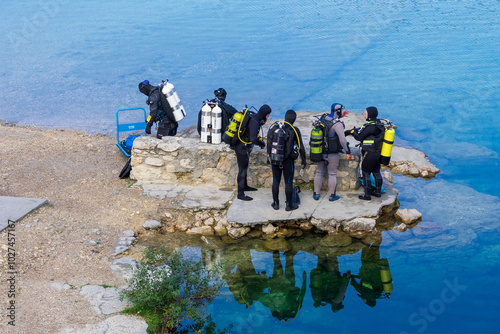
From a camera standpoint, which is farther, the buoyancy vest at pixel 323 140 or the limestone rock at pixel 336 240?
the buoyancy vest at pixel 323 140

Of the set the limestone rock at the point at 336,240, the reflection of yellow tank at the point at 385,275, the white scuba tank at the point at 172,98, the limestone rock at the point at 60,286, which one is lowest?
the reflection of yellow tank at the point at 385,275

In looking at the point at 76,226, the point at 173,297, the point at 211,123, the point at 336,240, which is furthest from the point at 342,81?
the point at 173,297

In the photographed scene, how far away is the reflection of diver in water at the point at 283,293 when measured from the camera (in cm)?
793

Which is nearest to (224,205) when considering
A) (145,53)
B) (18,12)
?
(145,53)

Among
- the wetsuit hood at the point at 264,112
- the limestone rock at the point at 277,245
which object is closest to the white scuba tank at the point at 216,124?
the wetsuit hood at the point at 264,112

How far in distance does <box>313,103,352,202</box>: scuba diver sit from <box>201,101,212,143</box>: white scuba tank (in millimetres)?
2343

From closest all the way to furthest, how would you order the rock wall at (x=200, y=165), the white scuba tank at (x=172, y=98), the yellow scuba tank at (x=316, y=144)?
the yellow scuba tank at (x=316, y=144)
the rock wall at (x=200, y=165)
the white scuba tank at (x=172, y=98)

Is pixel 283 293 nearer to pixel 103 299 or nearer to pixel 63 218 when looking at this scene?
pixel 103 299

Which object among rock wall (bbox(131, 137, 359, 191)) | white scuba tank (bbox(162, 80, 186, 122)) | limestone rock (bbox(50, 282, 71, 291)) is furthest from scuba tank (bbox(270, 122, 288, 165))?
limestone rock (bbox(50, 282, 71, 291))

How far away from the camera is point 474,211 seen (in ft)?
34.2

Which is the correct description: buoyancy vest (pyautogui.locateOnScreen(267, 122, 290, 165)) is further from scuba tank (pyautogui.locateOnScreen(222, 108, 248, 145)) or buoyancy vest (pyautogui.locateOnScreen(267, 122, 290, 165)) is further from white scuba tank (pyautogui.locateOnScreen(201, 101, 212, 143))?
white scuba tank (pyautogui.locateOnScreen(201, 101, 212, 143))

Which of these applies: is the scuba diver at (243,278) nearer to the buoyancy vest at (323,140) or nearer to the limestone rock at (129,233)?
the limestone rock at (129,233)

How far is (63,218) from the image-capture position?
948 centimetres

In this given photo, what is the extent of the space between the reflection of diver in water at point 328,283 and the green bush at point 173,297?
1.72 meters
